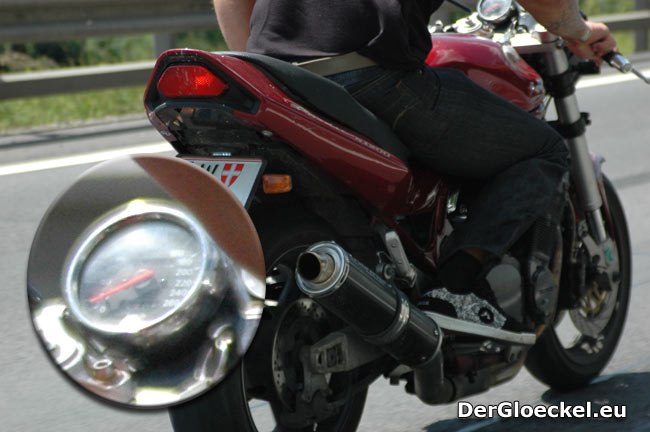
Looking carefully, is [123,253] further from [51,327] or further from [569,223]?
[569,223]

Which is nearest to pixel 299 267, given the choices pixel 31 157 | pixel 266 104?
pixel 266 104

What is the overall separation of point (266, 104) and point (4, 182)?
15.4 feet

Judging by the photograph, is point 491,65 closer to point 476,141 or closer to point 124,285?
point 476,141

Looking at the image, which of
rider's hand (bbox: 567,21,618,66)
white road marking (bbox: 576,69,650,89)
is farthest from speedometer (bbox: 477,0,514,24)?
white road marking (bbox: 576,69,650,89)

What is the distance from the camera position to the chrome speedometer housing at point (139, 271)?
1.99 meters

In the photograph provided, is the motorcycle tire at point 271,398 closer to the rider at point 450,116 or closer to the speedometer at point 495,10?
the rider at point 450,116

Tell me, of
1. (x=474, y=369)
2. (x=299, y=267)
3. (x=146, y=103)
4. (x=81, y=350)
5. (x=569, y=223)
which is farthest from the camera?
(x=569, y=223)

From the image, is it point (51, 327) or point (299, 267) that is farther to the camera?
point (299, 267)

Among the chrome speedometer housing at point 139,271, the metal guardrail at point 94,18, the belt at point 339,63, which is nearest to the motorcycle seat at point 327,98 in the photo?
the belt at point 339,63

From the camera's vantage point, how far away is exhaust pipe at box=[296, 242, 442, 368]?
7.66ft

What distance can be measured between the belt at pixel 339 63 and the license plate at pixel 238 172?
0.42 m

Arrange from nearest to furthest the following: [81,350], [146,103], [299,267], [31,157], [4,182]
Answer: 1. [81,350]
2. [299,267]
3. [146,103]
4. [4,182]
5. [31,157]

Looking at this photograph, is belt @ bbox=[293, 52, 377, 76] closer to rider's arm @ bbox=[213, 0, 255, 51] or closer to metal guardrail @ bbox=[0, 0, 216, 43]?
rider's arm @ bbox=[213, 0, 255, 51]

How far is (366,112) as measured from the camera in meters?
2.72
